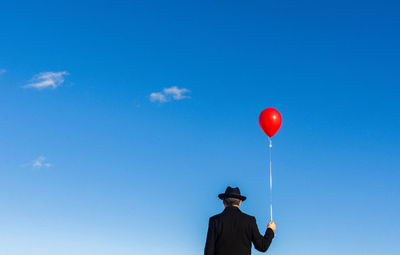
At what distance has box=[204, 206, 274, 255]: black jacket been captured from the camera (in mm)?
9156

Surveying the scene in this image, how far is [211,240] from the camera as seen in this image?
30.3ft

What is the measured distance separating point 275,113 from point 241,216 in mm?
7849

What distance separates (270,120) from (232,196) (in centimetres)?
760

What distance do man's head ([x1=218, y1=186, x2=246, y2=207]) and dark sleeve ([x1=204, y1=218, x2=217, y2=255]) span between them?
1.57ft

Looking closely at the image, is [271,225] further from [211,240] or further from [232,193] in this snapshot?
[211,240]

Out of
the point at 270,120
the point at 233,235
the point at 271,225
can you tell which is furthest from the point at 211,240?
the point at 270,120

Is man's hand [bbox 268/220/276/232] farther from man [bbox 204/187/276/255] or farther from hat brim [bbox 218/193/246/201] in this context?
hat brim [bbox 218/193/246/201]

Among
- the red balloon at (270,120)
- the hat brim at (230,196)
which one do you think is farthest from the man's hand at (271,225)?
the red balloon at (270,120)

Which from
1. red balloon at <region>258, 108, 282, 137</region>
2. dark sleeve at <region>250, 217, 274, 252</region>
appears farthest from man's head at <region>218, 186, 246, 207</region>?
red balloon at <region>258, 108, 282, 137</region>

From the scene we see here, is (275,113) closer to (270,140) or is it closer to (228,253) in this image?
(270,140)

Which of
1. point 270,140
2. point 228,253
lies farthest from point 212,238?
point 270,140

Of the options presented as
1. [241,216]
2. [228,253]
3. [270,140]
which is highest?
[270,140]

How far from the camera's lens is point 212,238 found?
925 centimetres

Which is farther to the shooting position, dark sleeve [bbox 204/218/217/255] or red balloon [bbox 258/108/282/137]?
red balloon [bbox 258/108/282/137]
